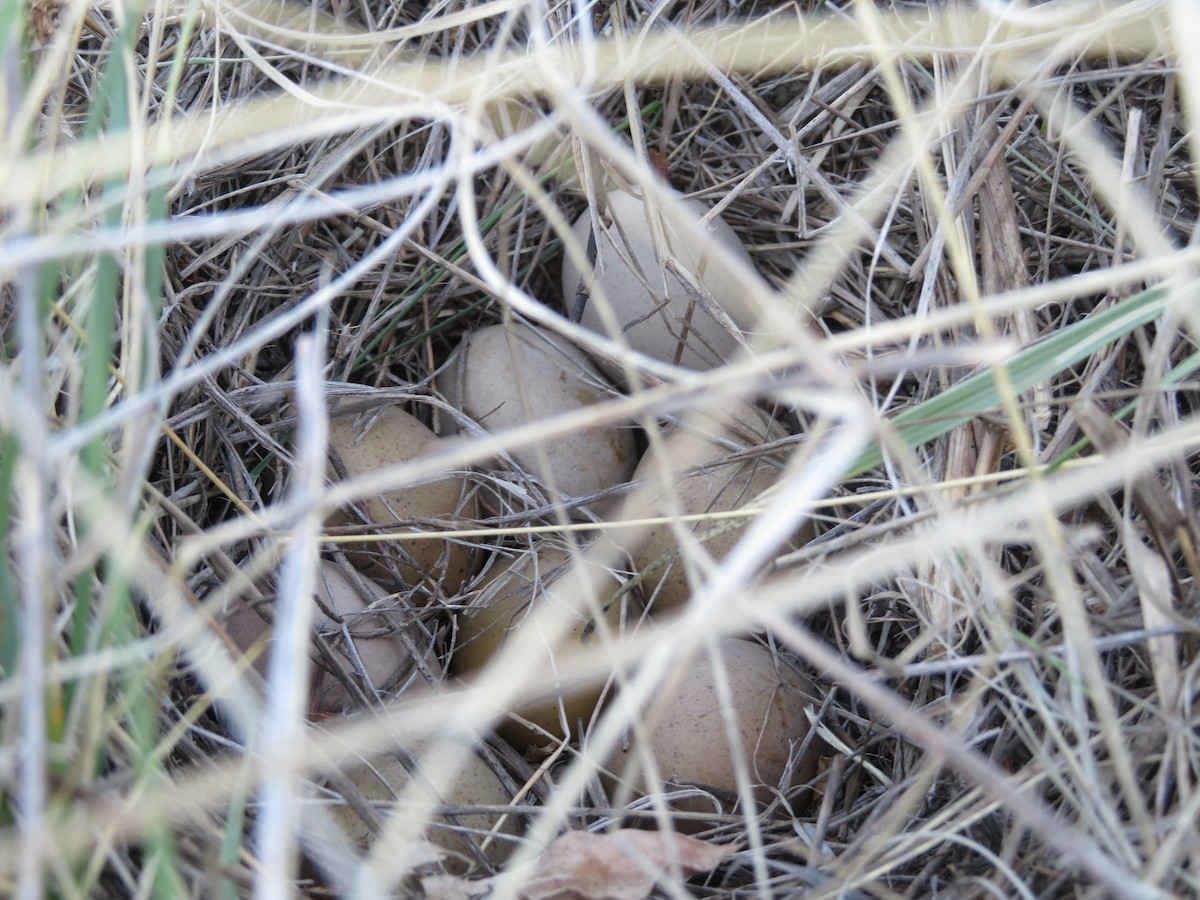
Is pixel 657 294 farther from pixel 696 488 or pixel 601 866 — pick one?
pixel 601 866

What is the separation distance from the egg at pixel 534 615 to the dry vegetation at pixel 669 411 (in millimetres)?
39

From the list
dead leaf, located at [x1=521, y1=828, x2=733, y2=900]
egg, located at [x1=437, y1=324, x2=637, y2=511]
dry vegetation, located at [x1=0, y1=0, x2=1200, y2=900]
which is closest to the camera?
dry vegetation, located at [x1=0, y1=0, x2=1200, y2=900]

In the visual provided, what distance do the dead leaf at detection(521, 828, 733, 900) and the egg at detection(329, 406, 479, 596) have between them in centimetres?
37

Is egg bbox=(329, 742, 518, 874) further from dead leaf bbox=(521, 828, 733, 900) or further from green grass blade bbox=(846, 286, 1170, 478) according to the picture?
green grass blade bbox=(846, 286, 1170, 478)

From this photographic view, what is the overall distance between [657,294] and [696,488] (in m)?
0.24

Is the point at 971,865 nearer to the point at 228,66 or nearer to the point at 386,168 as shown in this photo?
the point at 386,168

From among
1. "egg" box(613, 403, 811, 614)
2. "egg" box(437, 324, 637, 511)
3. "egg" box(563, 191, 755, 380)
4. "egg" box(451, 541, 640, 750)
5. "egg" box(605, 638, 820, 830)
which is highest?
"egg" box(563, 191, 755, 380)

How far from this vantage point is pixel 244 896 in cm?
66

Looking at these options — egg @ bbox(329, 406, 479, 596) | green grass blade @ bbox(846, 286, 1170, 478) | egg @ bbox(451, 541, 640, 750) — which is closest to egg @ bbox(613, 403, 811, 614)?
egg @ bbox(451, 541, 640, 750)

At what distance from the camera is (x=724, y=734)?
3.20 ft

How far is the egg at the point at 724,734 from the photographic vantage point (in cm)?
97

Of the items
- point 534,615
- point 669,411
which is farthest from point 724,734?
point 669,411

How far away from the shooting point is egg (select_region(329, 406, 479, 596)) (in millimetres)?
1118

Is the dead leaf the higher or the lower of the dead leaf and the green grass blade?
the lower
